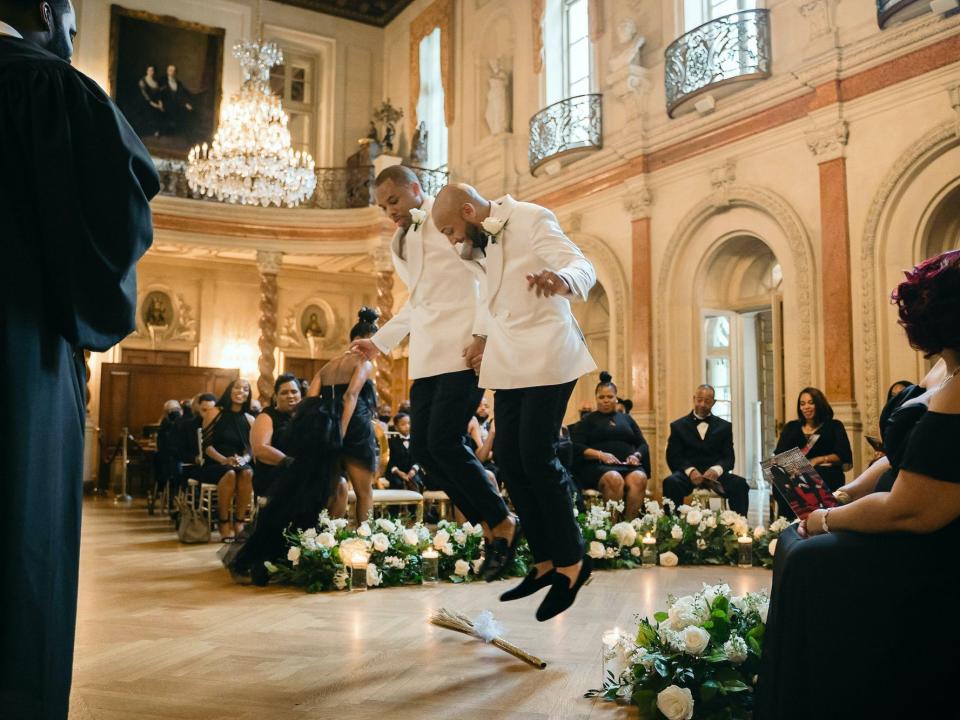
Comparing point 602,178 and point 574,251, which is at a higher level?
point 602,178

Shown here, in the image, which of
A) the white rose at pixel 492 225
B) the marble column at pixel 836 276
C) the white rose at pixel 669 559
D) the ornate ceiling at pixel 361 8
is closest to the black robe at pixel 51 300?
the white rose at pixel 492 225

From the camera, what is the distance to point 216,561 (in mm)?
5812

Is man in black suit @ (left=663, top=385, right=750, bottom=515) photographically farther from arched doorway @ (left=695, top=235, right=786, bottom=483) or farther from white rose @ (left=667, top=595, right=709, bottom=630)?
white rose @ (left=667, top=595, right=709, bottom=630)

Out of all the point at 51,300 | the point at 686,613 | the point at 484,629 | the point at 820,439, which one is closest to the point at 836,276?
the point at 820,439

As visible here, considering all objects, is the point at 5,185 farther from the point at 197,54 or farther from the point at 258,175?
the point at 197,54

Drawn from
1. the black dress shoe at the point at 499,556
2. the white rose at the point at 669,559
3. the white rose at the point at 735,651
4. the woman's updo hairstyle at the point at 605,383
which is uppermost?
the woman's updo hairstyle at the point at 605,383

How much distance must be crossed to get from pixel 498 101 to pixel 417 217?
398 inches

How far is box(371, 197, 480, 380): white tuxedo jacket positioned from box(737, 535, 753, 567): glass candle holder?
319 cm

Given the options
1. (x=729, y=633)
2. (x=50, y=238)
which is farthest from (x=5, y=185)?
(x=729, y=633)

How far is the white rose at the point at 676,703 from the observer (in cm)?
228

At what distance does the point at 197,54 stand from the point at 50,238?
15.2 meters

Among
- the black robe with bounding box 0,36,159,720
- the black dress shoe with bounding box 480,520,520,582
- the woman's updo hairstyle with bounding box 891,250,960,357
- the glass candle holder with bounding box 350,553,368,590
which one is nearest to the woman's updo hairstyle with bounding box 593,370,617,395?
the glass candle holder with bounding box 350,553,368,590

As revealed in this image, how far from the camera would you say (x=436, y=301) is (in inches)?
133

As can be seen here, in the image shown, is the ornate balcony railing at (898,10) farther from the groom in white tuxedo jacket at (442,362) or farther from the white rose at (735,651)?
the white rose at (735,651)
